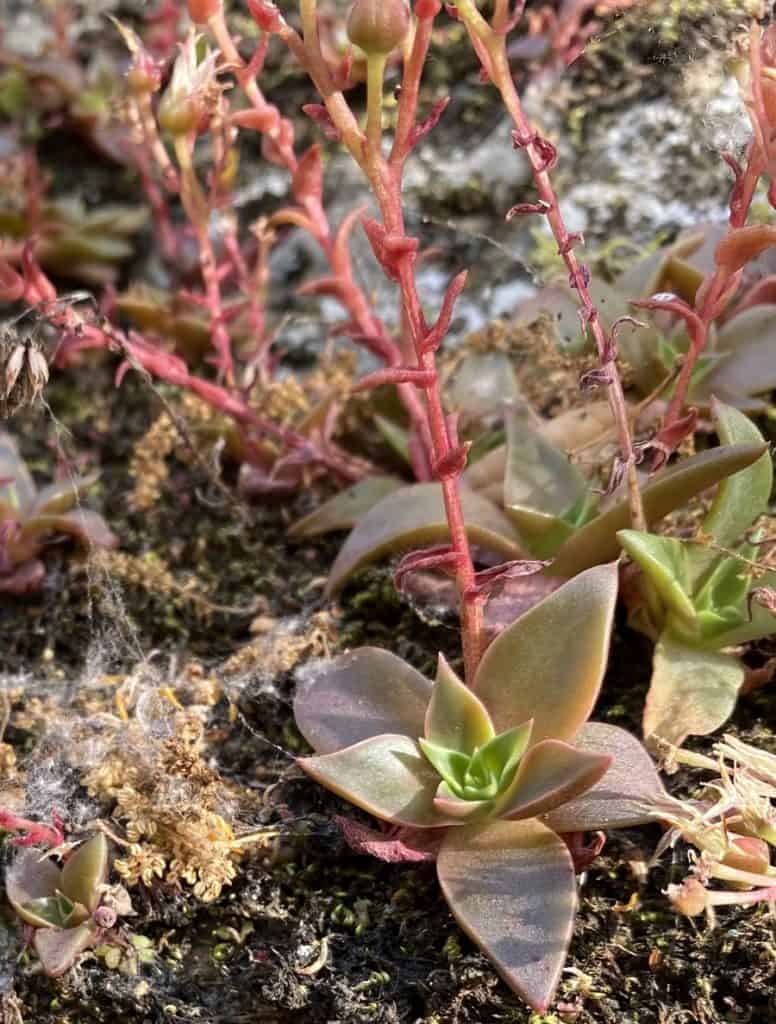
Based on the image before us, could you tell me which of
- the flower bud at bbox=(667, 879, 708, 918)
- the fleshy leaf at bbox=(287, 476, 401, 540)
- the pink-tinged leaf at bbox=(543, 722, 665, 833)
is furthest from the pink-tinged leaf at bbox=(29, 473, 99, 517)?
the flower bud at bbox=(667, 879, 708, 918)

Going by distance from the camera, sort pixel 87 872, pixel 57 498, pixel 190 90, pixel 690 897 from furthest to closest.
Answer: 1. pixel 57 498
2. pixel 190 90
3. pixel 87 872
4. pixel 690 897

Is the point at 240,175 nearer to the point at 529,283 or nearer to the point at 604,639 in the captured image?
the point at 529,283

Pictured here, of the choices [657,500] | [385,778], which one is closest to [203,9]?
[657,500]

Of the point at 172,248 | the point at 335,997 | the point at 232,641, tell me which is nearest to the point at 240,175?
the point at 172,248

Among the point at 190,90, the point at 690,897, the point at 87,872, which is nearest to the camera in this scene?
the point at 690,897

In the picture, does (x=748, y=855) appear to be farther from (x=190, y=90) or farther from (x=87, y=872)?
(x=190, y=90)

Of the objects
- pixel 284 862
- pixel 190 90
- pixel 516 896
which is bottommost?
pixel 284 862

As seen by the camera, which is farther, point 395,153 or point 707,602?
point 707,602
